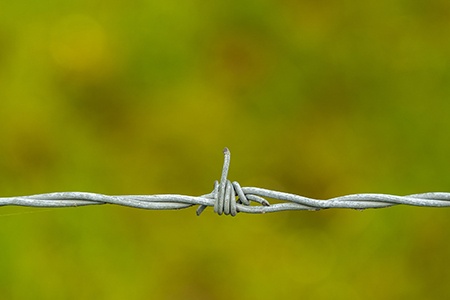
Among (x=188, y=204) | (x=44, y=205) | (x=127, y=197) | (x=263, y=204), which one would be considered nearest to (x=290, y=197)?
(x=263, y=204)

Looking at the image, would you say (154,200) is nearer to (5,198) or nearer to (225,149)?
(225,149)

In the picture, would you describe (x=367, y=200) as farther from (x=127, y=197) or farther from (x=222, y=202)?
(x=127, y=197)

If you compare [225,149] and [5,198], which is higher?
[225,149]

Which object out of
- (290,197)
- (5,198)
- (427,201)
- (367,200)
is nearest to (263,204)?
(290,197)

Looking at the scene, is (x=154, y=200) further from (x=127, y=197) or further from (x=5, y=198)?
(x=5, y=198)
